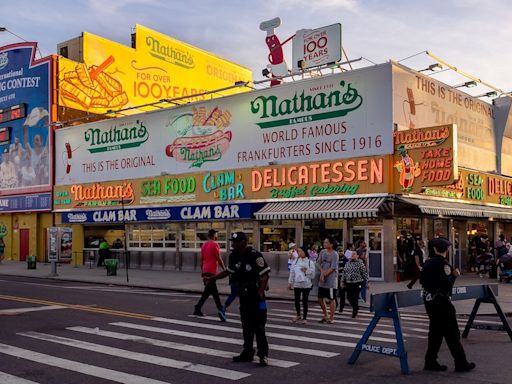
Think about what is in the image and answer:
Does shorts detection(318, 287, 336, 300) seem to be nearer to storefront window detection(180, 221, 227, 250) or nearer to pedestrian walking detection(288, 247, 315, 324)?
pedestrian walking detection(288, 247, 315, 324)

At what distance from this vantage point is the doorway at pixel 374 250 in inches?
890

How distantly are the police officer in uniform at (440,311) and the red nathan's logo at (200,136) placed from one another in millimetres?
20362

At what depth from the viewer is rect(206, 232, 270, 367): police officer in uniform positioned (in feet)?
26.8

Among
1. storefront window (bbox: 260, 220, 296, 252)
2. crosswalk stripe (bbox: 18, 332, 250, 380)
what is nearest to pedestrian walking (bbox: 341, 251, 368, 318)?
crosswalk stripe (bbox: 18, 332, 250, 380)

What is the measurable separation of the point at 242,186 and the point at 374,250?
7128mm

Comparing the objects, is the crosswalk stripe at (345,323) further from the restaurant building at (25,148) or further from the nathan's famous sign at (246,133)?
the restaurant building at (25,148)

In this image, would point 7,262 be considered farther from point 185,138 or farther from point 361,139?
point 361,139

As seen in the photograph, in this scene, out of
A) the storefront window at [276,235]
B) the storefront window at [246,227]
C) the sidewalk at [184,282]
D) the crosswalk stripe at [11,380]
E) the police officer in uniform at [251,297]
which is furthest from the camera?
the storefront window at [246,227]

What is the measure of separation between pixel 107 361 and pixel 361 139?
16551 millimetres

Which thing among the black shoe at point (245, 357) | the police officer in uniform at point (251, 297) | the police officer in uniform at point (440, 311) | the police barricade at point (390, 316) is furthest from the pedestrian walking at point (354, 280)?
the black shoe at point (245, 357)

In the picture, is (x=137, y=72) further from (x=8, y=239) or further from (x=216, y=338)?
(x=216, y=338)

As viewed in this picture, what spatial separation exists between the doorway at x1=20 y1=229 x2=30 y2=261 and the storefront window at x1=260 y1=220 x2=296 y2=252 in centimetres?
1978

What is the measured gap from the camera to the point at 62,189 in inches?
1417

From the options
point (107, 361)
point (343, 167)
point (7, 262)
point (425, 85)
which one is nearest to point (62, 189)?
point (7, 262)
